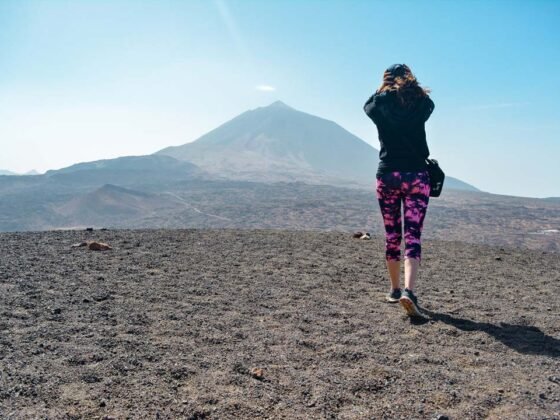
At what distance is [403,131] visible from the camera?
168 inches

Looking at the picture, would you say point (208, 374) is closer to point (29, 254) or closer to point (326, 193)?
point (29, 254)

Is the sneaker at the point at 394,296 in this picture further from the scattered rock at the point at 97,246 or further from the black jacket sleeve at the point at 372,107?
Answer: the scattered rock at the point at 97,246

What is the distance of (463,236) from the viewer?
4528 cm

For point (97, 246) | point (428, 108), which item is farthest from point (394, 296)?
point (97, 246)

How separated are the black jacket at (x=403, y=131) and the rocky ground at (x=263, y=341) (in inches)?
56.2

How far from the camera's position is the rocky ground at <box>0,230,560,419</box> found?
8.43 feet

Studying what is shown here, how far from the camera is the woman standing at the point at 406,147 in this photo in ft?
13.9

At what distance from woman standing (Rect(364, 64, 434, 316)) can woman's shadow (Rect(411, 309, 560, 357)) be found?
353 mm

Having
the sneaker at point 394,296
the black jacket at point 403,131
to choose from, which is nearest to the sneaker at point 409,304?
the sneaker at point 394,296

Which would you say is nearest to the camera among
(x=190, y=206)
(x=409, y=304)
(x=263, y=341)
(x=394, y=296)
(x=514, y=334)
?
(x=263, y=341)

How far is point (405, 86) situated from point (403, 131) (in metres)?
0.40

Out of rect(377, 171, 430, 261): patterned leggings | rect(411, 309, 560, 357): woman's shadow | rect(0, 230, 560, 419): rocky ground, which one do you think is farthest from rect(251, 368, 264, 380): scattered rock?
rect(377, 171, 430, 261): patterned leggings

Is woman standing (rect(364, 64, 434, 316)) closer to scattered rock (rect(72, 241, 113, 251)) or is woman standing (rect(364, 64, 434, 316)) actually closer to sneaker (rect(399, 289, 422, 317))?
sneaker (rect(399, 289, 422, 317))

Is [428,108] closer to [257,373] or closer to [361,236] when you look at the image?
[257,373]
